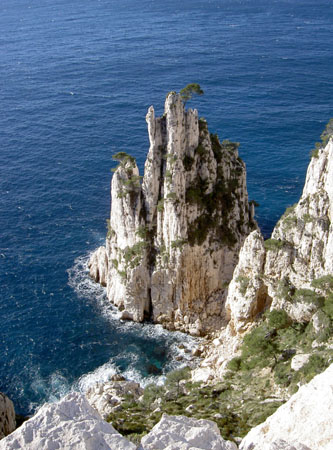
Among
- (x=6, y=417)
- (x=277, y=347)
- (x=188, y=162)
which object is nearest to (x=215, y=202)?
(x=188, y=162)

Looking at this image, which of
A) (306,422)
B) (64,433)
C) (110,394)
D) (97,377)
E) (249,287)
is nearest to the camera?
(64,433)

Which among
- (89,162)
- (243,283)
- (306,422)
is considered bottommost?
(306,422)

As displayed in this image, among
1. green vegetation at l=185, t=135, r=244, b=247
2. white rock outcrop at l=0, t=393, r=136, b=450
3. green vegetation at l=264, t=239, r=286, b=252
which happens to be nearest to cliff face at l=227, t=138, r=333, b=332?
green vegetation at l=264, t=239, r=286, b=252

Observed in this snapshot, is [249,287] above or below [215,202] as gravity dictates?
below

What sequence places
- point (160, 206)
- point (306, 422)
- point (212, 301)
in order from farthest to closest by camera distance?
point (212, 301) → point (160, 206) → point (306, 422)

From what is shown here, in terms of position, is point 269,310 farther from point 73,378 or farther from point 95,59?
point 95,59

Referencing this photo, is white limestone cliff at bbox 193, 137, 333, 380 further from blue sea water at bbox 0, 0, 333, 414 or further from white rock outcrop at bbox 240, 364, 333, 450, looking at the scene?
white rock outcrop at bbox 240, 364, 333, 450

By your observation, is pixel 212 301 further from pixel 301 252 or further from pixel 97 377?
pixel 301 252

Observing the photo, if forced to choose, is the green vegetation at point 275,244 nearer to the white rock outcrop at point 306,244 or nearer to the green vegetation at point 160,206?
the white rock outcrop at point 306,244
